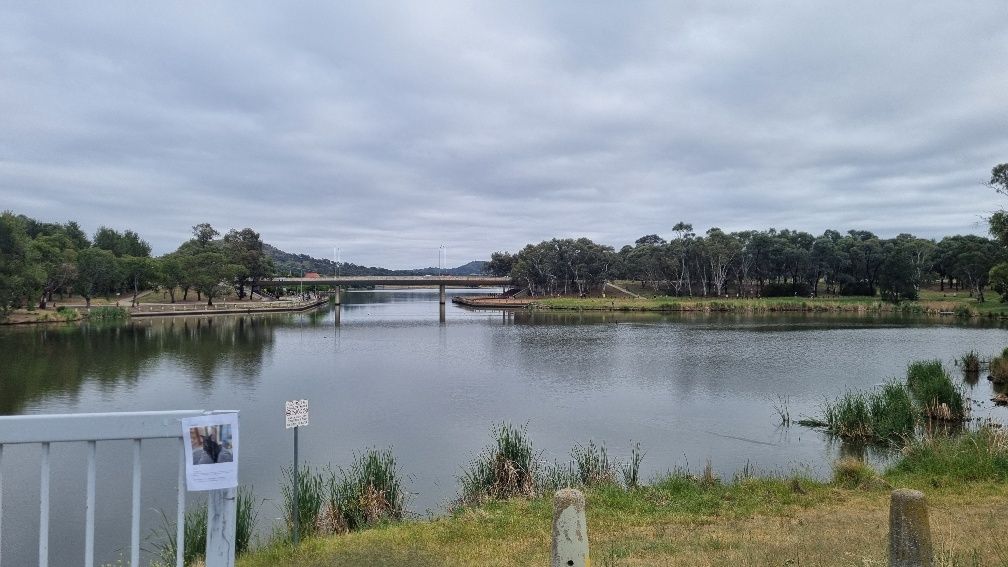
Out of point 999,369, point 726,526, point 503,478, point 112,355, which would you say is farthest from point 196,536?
point 112,355

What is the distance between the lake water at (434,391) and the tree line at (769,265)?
3052cm

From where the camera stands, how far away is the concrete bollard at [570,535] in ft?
10.7

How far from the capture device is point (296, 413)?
26.1 feet

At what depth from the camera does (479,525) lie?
25.7 ft

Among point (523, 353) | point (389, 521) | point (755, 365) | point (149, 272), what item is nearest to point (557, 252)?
point (149, 272)

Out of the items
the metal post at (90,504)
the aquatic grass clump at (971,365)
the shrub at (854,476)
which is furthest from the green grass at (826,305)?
the metal post at (90,504)

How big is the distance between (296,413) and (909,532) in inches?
262

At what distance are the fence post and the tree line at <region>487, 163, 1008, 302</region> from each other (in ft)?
282

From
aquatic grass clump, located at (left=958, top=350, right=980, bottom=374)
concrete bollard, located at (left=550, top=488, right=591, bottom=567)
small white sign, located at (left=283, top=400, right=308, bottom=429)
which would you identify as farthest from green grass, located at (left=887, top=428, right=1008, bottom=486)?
aquatic grass clump, located at (left=958, top=350, right=980, bottom=374)

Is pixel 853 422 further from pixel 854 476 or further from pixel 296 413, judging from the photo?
pixel 296 413

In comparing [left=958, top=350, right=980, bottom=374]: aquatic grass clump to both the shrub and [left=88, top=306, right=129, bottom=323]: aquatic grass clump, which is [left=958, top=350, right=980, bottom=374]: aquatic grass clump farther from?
[left=88, top=306, right=129, bottom=323]: aquatic grass clump

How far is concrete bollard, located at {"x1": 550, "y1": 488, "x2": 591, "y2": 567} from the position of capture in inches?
129

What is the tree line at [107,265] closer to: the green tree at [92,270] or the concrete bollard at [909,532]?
the green tree at [92,270]

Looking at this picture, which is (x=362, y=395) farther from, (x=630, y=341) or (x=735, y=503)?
(x=630, y=341)
